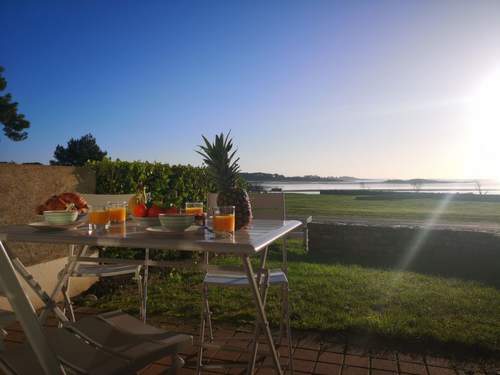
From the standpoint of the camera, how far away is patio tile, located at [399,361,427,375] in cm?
252

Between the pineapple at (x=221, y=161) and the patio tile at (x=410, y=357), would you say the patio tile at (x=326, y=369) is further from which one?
the pineapple at (x=221, y=161)

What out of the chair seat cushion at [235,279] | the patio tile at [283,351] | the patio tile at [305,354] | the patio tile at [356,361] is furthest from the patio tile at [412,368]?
the chair seat cushion at [235,279]

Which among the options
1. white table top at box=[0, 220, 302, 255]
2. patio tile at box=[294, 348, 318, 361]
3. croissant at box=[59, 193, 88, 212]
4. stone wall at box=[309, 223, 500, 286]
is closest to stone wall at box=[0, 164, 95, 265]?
croissant at box=[59, 193, 88, 212]

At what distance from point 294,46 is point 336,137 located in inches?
335

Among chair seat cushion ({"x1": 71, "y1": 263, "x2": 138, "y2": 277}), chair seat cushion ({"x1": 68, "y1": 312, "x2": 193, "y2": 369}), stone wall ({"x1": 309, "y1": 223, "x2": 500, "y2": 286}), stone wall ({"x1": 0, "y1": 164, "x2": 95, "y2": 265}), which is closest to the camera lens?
chair seat cushion ({"x1": 68, "y1": 312, "x2": 193, "y2": 369})

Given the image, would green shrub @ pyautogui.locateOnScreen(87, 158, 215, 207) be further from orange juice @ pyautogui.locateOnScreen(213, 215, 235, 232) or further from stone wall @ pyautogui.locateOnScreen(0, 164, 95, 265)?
orange juice @ pyautogui.locateOnScreen(213, 215, 235, 232)

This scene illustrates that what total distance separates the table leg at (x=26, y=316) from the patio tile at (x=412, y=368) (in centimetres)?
231

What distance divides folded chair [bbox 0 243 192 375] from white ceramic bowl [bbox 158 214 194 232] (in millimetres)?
480

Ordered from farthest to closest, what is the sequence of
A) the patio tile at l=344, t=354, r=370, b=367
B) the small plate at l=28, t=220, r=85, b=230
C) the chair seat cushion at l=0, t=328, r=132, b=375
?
the patio tile at l=344, t=354, r=370, b=367 < the small plate at l=28, t=220, r=85, b=230 < the chair seat cushion at l=0, t=328, r=132, b=375

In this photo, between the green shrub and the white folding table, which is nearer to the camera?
the white folding table

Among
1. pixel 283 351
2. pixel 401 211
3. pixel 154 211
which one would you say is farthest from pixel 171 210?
pixel 401 211

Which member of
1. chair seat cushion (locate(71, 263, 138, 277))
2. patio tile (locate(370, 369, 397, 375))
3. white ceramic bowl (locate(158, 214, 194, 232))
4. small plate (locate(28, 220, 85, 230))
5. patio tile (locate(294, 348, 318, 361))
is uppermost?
white ceramic bowl (locate(158, 214, 194, 232))

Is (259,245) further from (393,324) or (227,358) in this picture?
(393,324)

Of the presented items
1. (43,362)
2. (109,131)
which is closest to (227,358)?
(43,362)
